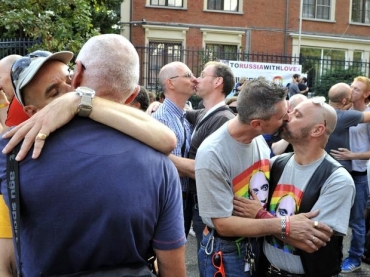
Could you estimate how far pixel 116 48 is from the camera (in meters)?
1.68

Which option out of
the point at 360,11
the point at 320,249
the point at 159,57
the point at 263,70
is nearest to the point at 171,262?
the point at 320,249

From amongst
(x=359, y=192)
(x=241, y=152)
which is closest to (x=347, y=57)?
(x=359, y=192)

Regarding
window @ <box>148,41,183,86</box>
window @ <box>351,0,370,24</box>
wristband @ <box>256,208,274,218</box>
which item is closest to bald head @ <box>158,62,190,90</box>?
wristband @ <box>256,208,274,218</box>

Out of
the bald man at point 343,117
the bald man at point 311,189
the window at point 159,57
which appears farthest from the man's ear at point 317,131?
the window at point 159,57

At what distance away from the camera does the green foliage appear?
15.5 metres

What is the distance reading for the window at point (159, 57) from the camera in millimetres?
14281

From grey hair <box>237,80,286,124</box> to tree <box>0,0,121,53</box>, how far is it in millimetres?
8297

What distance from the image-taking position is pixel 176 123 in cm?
416

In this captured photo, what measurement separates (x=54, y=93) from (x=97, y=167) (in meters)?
0.61

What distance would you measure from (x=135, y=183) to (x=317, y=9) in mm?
28085

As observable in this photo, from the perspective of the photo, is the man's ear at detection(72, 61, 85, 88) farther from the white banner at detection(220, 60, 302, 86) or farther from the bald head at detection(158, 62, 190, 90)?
the white banner at detection(220, 60, 302, 86)

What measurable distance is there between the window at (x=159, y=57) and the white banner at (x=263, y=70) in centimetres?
205

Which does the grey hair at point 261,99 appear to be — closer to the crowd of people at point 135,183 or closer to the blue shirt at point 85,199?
the crowd of people at point 135,183

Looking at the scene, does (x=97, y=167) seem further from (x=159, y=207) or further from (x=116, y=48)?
(x=116, y=48)
